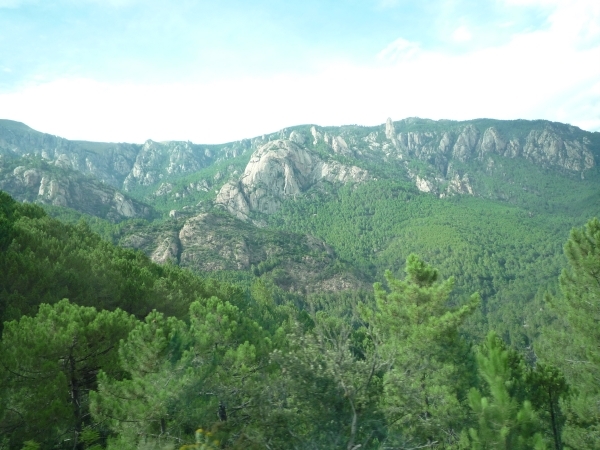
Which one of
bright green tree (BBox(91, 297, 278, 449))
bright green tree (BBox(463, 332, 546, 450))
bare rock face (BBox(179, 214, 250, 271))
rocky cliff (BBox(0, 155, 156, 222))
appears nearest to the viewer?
Result: bright green tree (BBox(463, 332, 546, 450))

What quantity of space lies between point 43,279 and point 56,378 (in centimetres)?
1026

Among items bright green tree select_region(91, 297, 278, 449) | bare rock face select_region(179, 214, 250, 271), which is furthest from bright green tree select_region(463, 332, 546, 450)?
bare rock face select_region(179, 214, 250, 271)

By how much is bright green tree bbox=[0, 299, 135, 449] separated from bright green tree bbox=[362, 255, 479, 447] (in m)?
9.91

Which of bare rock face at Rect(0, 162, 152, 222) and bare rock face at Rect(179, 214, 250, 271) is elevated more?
bare rock face at Rect(0, 162, 152, 222)

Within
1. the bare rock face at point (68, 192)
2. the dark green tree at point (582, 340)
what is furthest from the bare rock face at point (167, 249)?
the dark green tree at point (582, 340)

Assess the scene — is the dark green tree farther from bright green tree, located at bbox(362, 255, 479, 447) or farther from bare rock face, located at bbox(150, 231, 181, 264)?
bare rock face, located at bbox(150, 231, 181, 264)

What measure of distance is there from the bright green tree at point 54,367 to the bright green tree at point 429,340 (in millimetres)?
9913

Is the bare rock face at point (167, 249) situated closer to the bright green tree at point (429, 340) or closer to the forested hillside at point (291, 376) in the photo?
the forested hillside at point (291, 376)

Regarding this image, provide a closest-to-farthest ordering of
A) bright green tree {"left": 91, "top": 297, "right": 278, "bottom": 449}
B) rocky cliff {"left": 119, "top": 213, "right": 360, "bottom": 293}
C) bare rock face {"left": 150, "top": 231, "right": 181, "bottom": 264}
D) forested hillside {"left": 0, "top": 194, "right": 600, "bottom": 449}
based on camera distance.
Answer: forested hillside {"left": 0, "top": 194, "right": 600, "bottom": 449}, bright green tree {"left": 91, "top": 297, "right": 278, "bottom": 449}, bare rock face {"left": 150, "top": 231, "right": 181, "bottom": 264}, rocky cliff {"left": 119, "top": 213, "right": 360, "bottom": 293}

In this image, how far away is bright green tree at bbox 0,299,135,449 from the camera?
10430 mm

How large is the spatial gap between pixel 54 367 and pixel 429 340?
1409cm

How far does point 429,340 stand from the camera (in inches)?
631

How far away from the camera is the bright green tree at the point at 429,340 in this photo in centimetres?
1337

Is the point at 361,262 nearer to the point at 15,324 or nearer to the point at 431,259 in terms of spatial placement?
the point at 431,259
